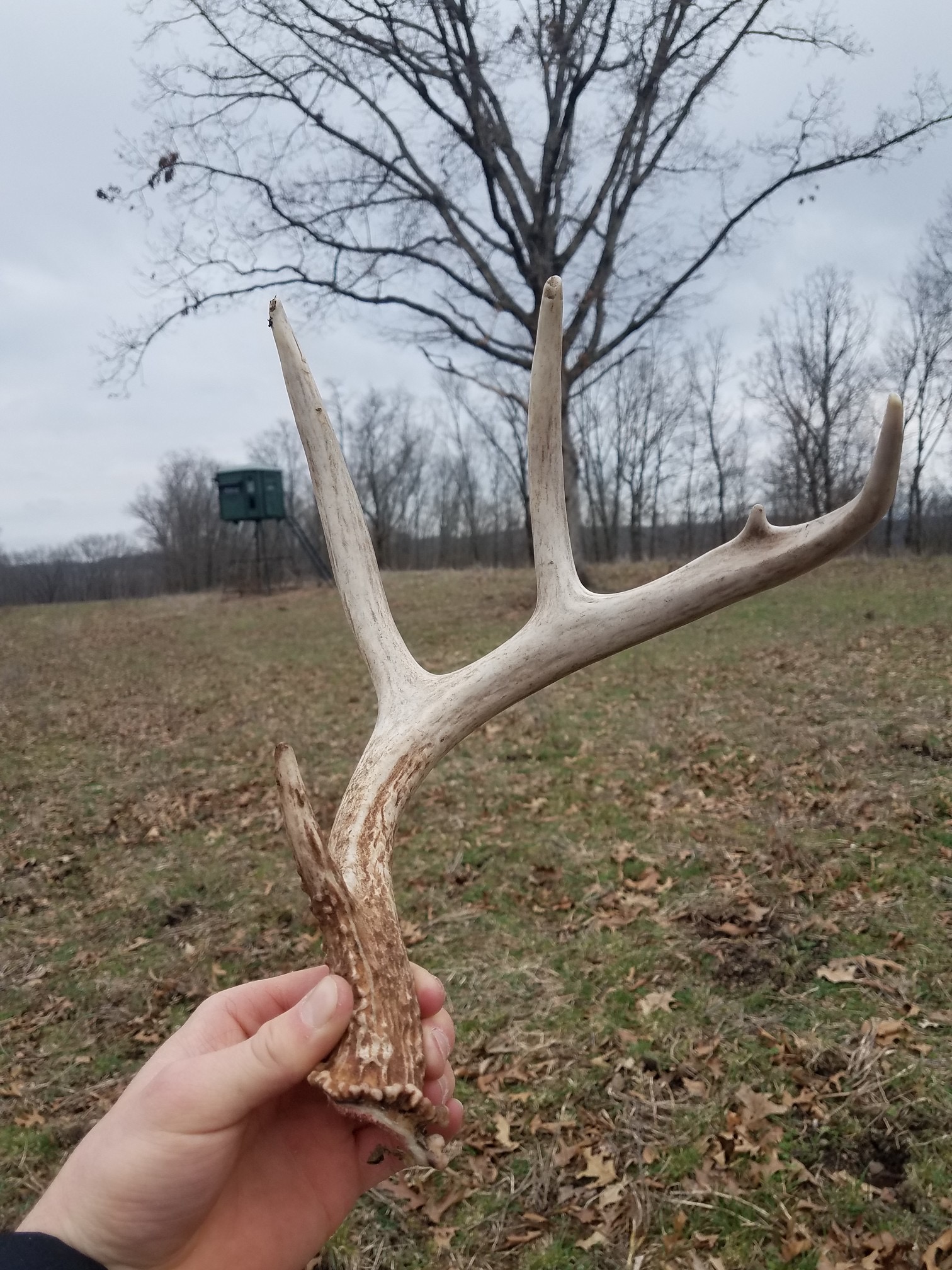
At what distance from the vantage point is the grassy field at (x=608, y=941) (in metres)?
2.60

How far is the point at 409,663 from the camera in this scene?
212cm

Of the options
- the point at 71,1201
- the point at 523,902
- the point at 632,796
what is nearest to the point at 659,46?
the point at 632,796

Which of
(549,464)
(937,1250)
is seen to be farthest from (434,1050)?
(937,1250)

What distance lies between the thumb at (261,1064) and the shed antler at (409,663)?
45 mm

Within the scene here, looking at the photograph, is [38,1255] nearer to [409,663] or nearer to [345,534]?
[409,663]

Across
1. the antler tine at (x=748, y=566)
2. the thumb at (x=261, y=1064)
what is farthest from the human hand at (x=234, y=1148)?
the antler tine at (x=748, y=566)

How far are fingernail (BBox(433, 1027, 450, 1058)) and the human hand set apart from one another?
0.01 metres

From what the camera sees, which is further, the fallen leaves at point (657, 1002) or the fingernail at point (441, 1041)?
the fallen leaves at point (657, 1002)

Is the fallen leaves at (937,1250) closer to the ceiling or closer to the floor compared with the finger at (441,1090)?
closer to the floor

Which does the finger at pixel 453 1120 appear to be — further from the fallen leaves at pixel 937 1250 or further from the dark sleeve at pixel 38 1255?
the fallen leaves at pixel 937 1250

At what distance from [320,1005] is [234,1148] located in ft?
1.37

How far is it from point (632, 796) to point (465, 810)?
1366 mm

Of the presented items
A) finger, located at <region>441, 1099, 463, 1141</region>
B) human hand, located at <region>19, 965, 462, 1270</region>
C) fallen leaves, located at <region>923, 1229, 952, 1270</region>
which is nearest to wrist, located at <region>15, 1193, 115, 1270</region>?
human hand, located at <region>19, 965, 462, 1270</region>

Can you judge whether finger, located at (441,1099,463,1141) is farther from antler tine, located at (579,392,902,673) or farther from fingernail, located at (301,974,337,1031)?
antler tine, located at (579,392,902,673)
